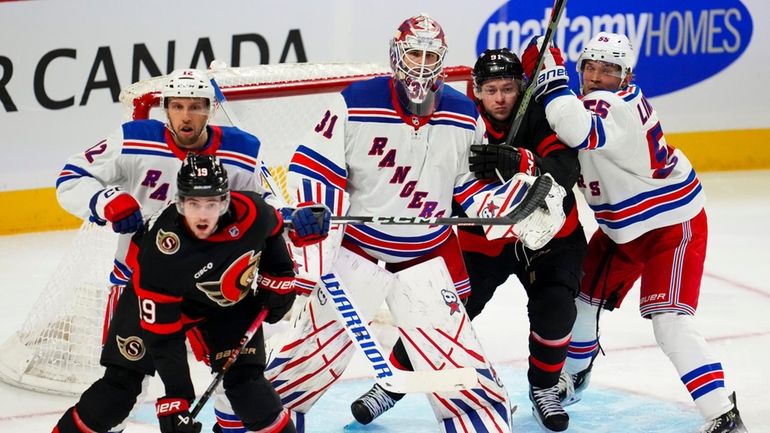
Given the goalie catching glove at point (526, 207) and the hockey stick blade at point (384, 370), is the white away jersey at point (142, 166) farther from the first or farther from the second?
the goalie catching glove at point (526, 207)

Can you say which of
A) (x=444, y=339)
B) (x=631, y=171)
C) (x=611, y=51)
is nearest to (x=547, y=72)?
(x=611, y=51)

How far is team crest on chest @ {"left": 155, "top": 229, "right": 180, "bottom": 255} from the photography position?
9.87ft

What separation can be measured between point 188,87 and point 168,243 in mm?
494

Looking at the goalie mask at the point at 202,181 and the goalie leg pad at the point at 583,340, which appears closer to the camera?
the goalie mask at the point at 202,181

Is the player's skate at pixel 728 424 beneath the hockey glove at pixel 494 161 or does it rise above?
beneath

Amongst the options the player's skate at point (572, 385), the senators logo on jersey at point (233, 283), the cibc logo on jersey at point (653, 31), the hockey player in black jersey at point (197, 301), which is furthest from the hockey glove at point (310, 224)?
the cibc logo on jersey at point (653, 31)

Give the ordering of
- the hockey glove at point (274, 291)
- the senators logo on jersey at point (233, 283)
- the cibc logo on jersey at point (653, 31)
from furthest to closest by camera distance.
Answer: the cibc logo on jersey at point (653, 31)
the hockey glove at point (274, 291)
the senators logo on jersey at point (233, 283)

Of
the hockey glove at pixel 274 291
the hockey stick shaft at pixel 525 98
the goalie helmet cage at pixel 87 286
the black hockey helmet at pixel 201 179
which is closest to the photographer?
the black hockey helmet at pixel 201 179

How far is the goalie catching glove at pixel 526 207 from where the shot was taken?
3.48 meters

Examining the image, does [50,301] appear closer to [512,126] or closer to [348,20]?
[512,126]

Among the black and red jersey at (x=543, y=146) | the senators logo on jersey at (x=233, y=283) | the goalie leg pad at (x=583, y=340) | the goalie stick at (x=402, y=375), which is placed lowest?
the goalie leg pad at (x=583, y=340)

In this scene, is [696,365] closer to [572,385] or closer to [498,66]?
[572,385]

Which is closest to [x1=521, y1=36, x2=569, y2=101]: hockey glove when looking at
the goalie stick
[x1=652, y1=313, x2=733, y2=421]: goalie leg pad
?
[x1=652, y1=313, x2=733, y2=421]: goalie leg pad

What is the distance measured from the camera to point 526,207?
11.4 ft
